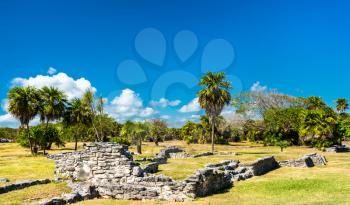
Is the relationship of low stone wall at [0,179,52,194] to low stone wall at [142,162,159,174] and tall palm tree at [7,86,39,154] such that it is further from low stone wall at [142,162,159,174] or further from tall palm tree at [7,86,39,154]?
tall palm tree at [7,86,39,154]

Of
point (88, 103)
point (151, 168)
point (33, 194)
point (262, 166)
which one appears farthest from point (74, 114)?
point (33, 194)

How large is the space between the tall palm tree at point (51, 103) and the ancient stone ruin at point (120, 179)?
141 feet

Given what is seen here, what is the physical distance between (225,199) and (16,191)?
12.2 meters

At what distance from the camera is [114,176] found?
21.6 metres

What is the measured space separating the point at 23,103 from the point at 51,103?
8.27 m

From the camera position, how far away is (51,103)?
66.8 meters

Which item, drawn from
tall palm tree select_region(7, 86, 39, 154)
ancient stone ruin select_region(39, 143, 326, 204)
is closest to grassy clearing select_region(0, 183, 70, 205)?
ancient stone ruin select_region(39, 143, 326, 204)

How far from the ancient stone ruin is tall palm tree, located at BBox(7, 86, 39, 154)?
36.9 m

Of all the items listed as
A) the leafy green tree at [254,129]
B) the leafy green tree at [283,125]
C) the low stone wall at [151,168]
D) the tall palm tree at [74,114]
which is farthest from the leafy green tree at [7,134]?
the low stone wall at [151,168]

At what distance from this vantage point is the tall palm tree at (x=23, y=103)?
2286 inches

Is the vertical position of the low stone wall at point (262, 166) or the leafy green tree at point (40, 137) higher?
the leafy green tree at point (40, 137)

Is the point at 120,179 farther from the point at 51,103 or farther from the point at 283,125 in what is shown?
the point at 283,125

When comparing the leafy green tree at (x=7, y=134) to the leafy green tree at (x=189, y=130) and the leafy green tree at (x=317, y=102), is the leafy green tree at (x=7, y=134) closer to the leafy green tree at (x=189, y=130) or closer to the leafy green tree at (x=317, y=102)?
the leafy green tree at (x=189, y=130)

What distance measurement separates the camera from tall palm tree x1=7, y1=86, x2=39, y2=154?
58.1 m
